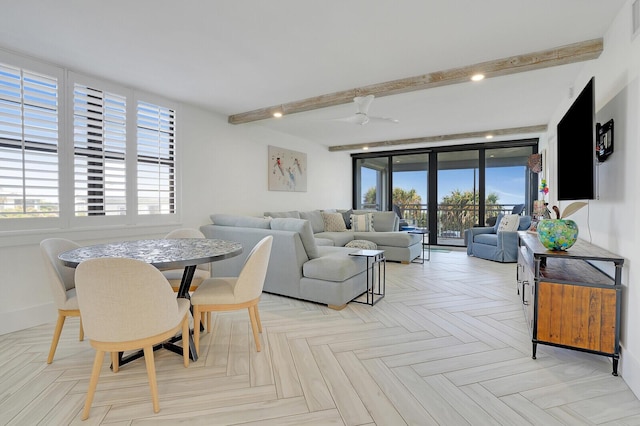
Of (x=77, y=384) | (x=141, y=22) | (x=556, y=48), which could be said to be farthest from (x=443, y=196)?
(x=77, y=384)

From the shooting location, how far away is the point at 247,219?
394 cm

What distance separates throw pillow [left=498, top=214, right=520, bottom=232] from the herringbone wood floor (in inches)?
121

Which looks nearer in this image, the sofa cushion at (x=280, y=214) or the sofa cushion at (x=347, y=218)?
the sofa cushion at (x=280, y=214)

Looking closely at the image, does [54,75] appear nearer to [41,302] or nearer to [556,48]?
[41,302]

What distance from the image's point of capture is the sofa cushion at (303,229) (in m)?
3.41

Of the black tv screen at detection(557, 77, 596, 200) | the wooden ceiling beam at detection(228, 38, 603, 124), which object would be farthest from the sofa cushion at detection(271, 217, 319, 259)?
the black tv screen at detection(557, 77, 596, 200)

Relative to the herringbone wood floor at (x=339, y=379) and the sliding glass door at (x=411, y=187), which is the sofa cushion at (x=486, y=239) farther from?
the herringbone wood floor at (x=339, y=379)

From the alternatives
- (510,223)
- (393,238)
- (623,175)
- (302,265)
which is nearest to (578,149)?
(623,175)

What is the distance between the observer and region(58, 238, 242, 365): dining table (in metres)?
1.89

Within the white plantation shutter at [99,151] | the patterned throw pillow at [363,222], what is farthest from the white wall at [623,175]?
the white plantation shutter at [99,151]

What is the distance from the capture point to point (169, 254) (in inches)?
82.2

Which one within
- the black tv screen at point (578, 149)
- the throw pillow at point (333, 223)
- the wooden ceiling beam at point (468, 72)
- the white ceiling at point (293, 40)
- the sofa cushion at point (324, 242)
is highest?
the white ceiling at point (293, 40)

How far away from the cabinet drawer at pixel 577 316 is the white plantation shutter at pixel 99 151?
4093 millimetres

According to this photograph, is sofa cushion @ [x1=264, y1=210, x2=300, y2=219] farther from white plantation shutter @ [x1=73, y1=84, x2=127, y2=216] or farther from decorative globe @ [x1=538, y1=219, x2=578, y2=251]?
decorative globe @ [x1=538, y1=219, x2=578, y2=251]
